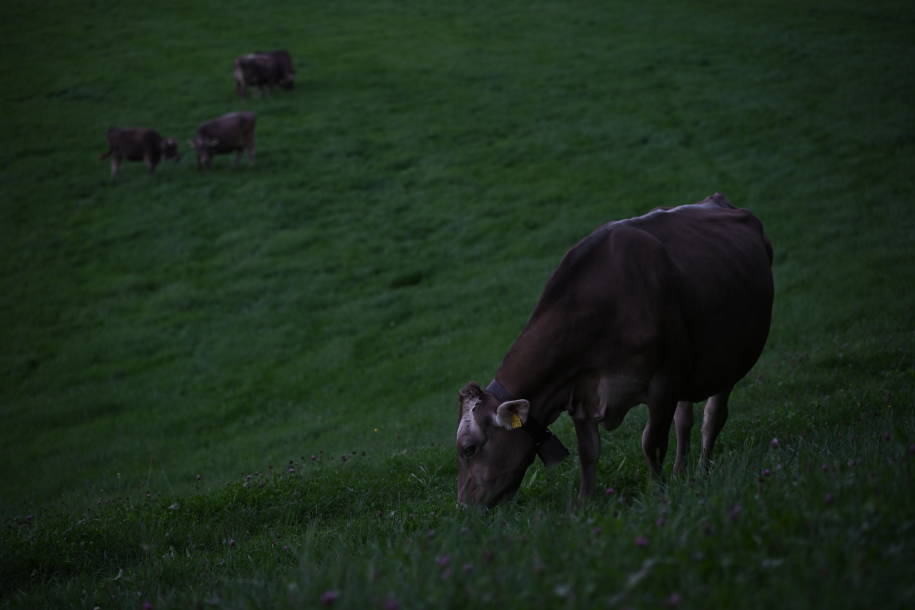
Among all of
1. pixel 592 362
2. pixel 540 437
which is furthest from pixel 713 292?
pixel 540 437

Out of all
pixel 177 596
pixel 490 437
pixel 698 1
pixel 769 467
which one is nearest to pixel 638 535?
pixel 769 467

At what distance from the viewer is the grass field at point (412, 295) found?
3646 mm

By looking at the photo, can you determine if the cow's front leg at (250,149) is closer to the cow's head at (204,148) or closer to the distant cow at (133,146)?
the cow's head at (204,148)

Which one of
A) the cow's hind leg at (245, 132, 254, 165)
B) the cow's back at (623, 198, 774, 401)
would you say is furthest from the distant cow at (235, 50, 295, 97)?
the cow's back at (623, 198, 774, 401)

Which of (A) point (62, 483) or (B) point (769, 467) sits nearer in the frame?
(B) point (769, 467)

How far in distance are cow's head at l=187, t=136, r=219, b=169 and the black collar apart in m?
22.4

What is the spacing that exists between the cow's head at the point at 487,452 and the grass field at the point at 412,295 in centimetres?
21

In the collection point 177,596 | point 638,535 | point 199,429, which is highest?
point 638,535

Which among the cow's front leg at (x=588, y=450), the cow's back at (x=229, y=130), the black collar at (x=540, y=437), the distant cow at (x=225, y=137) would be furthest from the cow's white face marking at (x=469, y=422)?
the cow's back at (x=229, y=130)

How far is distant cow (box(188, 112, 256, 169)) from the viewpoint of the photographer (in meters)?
26.0

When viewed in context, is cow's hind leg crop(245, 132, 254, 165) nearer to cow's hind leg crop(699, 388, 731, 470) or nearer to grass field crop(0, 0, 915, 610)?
grass field crop(0, 0, 915, 610)

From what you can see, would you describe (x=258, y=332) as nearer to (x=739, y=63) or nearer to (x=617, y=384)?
(x=617, y=384)

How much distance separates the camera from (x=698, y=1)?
3978cm

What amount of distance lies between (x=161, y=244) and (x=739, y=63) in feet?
70.8
